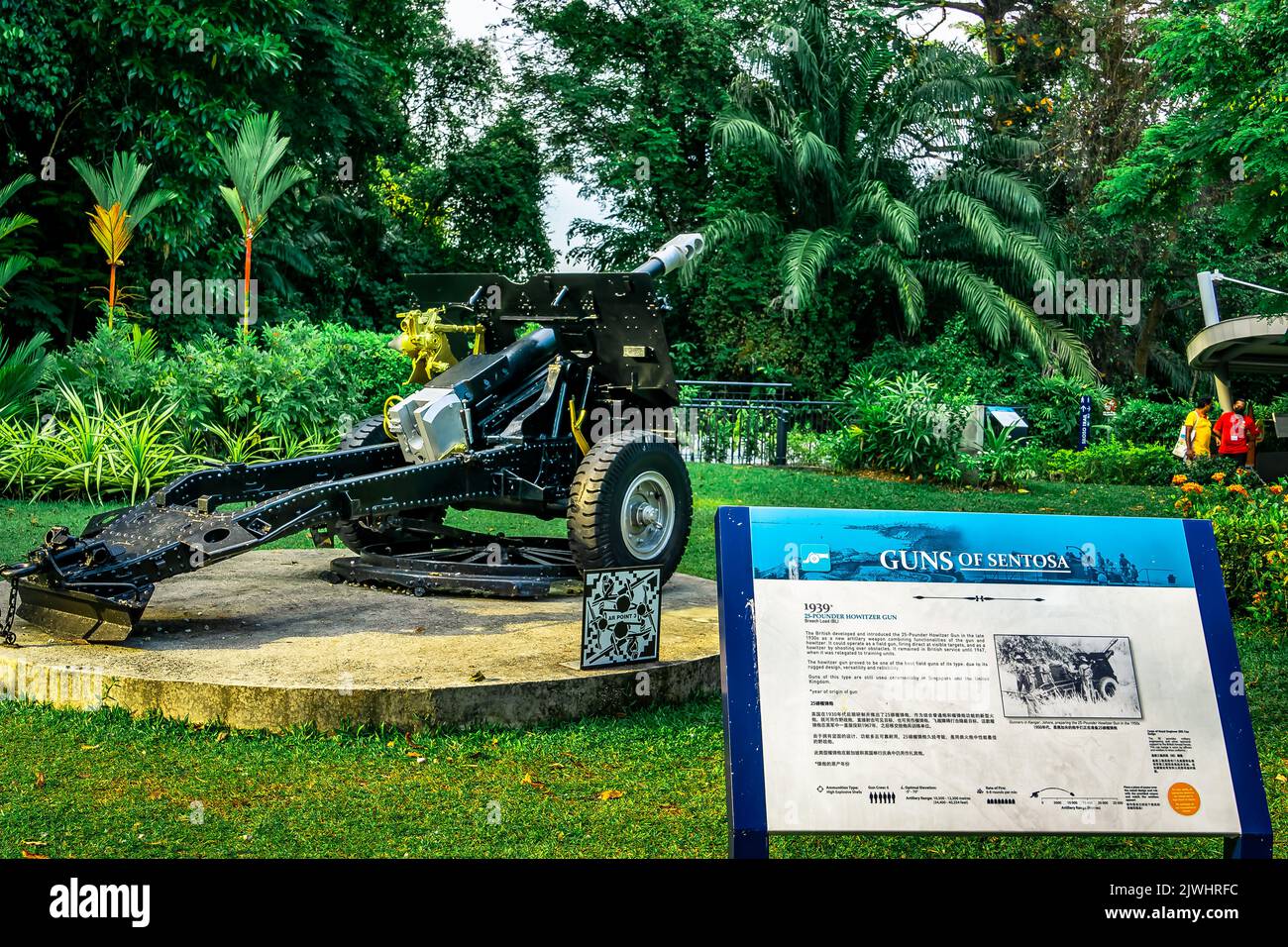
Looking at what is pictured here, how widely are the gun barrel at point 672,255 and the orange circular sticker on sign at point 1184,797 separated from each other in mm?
4835

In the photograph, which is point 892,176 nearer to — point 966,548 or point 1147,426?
point 1147,426

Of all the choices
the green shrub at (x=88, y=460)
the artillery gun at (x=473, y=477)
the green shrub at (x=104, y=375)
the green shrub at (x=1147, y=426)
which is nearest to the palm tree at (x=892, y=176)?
the green shrub at (x=1147, y=426)

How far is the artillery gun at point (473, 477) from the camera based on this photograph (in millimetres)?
5109

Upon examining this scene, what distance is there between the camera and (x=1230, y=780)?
9.68 ft

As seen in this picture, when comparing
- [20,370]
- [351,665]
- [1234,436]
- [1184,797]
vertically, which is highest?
[1234,436]

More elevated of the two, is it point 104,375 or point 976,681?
point 104,375

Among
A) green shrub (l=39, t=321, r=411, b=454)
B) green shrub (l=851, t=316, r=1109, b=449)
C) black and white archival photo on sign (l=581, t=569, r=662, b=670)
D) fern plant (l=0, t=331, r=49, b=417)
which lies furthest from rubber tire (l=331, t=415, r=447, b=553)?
green shrub (l=851, t=316, r=1109, b=449)

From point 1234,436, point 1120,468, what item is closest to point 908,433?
point 1120,468

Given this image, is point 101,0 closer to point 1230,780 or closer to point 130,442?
point 130,442

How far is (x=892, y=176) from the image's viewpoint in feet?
89.1

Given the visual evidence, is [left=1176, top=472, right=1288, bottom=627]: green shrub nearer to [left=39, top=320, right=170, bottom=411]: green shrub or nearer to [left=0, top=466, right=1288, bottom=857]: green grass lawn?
[left=0, top=466, right=1288, bottom=857]: green grass lawn

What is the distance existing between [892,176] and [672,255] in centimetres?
2079
